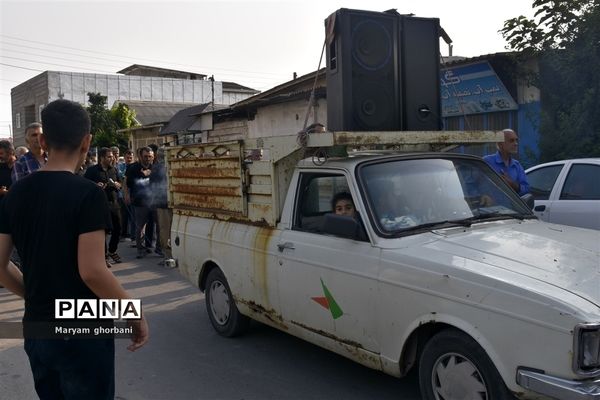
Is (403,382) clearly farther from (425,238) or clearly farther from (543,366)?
(543,366)

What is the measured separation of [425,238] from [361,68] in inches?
79.6

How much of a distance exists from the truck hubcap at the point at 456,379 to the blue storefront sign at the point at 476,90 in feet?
31.2

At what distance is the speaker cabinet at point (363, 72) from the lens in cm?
512

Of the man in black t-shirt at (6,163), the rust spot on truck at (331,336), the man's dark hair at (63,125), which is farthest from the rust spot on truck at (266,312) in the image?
the man in black t-shirt at (6,163)

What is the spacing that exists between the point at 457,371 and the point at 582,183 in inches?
173

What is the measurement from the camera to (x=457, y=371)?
3.37 metres

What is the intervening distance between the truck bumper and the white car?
4.04m

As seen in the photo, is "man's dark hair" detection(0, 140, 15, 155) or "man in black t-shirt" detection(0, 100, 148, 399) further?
"man's dark hair" detection(0, 140, 15, 155)

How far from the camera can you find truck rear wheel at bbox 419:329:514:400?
3168 mm

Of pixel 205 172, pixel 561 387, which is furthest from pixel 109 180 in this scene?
pixel 561 387

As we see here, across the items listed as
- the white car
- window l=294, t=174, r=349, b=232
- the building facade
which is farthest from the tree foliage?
window l=294, t=174, r=349, b=232

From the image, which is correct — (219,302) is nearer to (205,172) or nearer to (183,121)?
(205,172)

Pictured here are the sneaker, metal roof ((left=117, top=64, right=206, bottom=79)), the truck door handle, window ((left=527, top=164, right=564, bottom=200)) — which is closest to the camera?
the truck door handle

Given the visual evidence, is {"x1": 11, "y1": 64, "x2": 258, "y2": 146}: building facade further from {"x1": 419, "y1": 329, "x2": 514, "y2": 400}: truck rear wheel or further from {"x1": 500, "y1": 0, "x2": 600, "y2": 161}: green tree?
{"x1": 419, "y1": 329, "x2": 514, "y2": 400}: truck rear wheel
